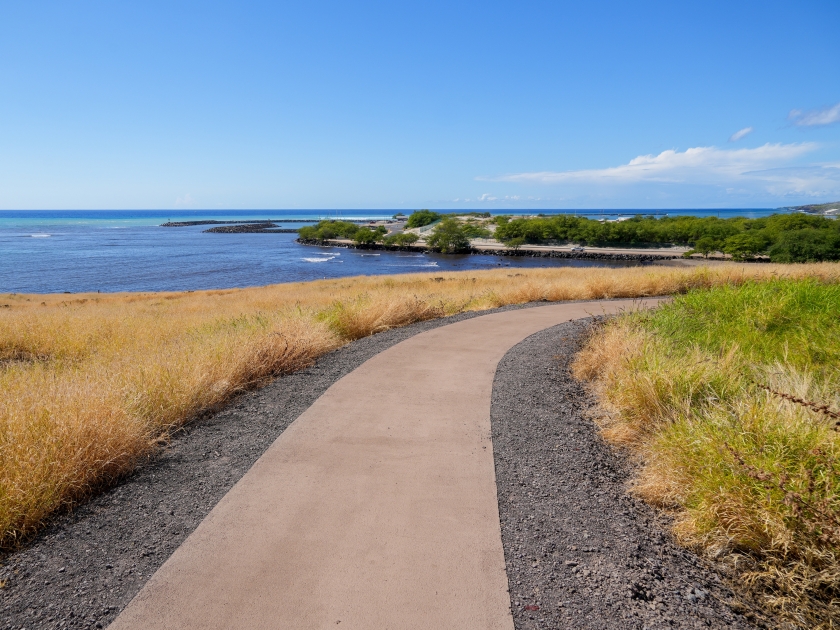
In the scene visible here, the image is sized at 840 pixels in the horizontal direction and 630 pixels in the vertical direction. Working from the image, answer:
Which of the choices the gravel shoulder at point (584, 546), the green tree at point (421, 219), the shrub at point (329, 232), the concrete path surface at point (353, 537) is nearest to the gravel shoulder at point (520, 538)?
the gravel shoulder at point (584, 546)

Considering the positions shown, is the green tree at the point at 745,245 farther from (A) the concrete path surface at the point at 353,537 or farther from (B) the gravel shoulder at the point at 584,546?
(A) the concrete path surface at the point at 353,537

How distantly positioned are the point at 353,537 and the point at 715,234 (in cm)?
8916

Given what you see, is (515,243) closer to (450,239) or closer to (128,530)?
(450,239)

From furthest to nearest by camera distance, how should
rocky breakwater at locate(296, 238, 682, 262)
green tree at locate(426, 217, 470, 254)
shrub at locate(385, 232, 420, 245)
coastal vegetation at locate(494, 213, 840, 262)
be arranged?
shrub at locate(385, 232, 420, 245)
green tree at locate(426, 217, 470, 254)
rocky breakwater at locate(296, 238, 682, 262)
coastal vegetation at locate(494, 213, 840, 262)

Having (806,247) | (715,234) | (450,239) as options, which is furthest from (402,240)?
(806,247)

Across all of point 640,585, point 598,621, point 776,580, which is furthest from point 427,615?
point 776,580

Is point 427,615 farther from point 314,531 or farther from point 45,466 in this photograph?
point 45,466

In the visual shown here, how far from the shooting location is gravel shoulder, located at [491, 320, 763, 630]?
2.88m

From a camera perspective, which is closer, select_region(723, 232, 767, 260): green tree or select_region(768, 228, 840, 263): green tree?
select_region(768, 228, 840, 263): green tree

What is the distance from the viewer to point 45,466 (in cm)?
411

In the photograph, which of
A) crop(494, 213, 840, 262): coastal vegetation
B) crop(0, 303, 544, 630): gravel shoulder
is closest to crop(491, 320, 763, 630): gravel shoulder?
crop(0, 303, 544, 630): gravel shoulder

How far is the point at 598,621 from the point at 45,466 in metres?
4.26

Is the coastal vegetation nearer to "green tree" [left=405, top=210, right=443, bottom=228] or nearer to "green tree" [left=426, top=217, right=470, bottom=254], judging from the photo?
"green tree" [left=426, top=217, right=470, bottom=254]

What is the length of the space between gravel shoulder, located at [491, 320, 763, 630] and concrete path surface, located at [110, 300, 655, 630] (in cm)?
19
